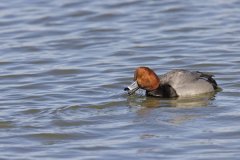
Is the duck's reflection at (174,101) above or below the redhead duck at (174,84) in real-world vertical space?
below

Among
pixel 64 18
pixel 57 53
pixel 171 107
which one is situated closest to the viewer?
pixel 171 107

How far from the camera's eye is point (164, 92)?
12359 millimetres

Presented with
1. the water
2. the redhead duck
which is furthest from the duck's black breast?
the water

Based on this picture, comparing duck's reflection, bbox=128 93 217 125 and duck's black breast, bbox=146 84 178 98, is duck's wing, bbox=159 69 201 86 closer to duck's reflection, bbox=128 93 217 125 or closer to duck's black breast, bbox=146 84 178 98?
duck's black breast, bbox=146 84 178 98

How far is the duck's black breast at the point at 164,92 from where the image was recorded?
12.3 m

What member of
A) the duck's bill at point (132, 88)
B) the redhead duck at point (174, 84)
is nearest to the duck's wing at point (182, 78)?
the redhead duck at point (174, 84)

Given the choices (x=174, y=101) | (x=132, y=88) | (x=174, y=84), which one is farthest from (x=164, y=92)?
(x=132, y=88)

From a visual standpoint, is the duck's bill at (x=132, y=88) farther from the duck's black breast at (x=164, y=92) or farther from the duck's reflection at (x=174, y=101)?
the duck's black breast at (x=164, y=92)

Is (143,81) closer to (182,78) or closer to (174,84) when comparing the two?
(174,84)

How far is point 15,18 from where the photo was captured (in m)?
19.1

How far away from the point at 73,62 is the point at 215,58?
A: 2.40 metres

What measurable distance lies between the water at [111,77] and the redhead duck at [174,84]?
7.7 inches

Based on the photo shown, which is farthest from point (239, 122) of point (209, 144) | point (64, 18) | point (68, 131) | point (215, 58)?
point (64, 18)

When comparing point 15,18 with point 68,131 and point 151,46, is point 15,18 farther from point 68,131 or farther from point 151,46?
point 68,131
